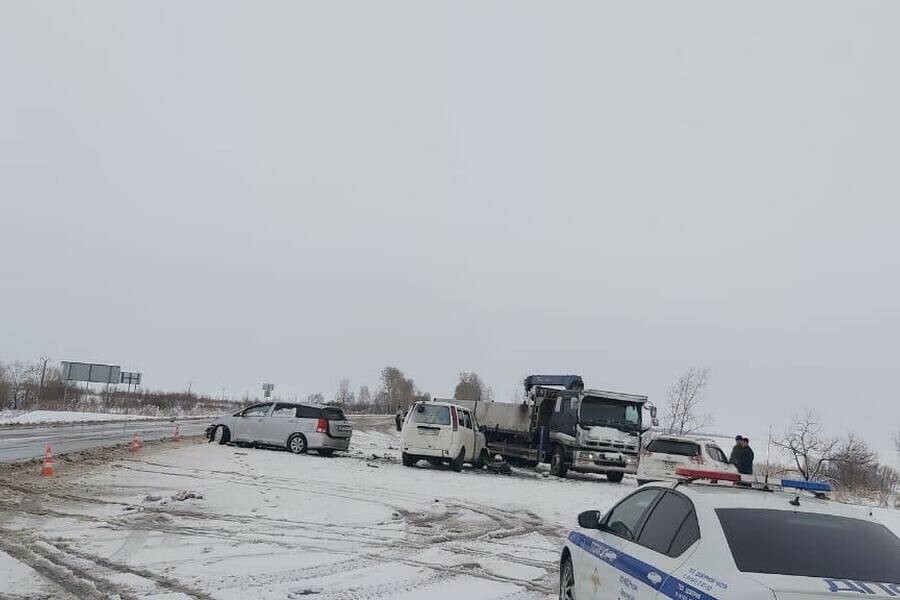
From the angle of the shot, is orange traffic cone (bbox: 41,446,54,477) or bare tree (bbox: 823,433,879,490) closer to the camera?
orange traffic cone (bbox: 41,446,54,477)

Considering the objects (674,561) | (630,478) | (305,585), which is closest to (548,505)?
(305,585)

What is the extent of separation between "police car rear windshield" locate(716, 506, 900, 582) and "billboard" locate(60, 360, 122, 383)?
60158 mm

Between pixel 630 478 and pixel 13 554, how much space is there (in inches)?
911

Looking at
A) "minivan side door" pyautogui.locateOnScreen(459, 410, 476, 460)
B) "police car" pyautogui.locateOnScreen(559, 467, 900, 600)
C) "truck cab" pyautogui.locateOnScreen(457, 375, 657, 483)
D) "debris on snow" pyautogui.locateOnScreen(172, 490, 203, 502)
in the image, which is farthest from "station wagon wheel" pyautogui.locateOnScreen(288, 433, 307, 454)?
"police car" pyautogui.locateOnScreen(559, 467, 900, 600)

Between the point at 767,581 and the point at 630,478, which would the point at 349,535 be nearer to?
the point at 767,581

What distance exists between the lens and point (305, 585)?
7.45 metres

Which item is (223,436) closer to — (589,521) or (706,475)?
(589,521)

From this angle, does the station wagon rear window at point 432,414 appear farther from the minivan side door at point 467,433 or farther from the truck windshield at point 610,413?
the truck windshield at point 610,413

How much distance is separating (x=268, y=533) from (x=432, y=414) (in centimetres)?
1200

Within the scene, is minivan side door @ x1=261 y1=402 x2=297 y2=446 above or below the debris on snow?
above

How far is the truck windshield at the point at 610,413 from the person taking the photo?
22.7 metres

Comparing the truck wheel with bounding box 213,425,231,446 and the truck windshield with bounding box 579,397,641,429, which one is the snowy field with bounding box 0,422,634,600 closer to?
the truck windshield with bounding box 579,397,641,429

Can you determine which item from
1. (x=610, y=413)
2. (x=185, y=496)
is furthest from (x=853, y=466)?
(x=185, y=496)

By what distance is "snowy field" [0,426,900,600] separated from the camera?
7.40 metres
